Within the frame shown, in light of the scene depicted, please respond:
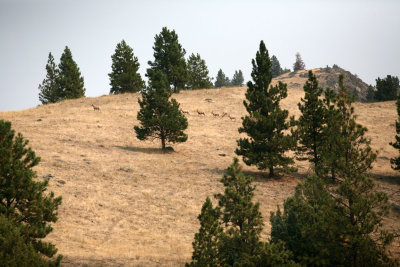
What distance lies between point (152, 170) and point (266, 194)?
34.7ft

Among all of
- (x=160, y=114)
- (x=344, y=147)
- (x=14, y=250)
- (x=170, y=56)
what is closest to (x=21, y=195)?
(x=14, y=250)

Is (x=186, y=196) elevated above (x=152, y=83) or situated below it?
below

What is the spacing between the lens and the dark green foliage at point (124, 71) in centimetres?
6081

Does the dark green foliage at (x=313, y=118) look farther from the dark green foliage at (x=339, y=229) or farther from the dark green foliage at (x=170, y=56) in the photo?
the dark green foliage at (x=170, y=56)

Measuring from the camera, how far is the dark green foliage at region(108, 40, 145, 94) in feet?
200

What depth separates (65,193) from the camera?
2308cm

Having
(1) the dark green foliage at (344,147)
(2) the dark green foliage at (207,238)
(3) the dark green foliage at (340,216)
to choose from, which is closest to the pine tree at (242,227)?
(2) the dark green foliage at (207,238)

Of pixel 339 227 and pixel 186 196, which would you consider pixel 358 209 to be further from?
pixel 186 196

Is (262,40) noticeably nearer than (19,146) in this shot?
No

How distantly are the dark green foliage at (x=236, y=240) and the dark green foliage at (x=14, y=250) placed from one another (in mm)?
5545

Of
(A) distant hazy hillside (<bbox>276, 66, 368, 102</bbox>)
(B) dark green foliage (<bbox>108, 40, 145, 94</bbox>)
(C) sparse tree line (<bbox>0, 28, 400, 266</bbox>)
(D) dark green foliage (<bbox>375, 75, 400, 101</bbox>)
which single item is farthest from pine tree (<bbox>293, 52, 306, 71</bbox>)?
(C) sparse tree line (<bbox>0, 28, 400, 266</bbox>)

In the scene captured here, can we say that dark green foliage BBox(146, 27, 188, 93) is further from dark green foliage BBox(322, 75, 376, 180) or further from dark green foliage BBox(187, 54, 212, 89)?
dark green foliage BBox(322, 75, 376, 180)

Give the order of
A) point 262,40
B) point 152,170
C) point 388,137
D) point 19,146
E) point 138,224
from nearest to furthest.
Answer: point 19,146 < point 138,224 < point 262,40 < point 152,170 < point 388,137

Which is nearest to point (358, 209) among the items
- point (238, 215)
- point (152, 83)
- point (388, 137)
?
point (238, 215)
